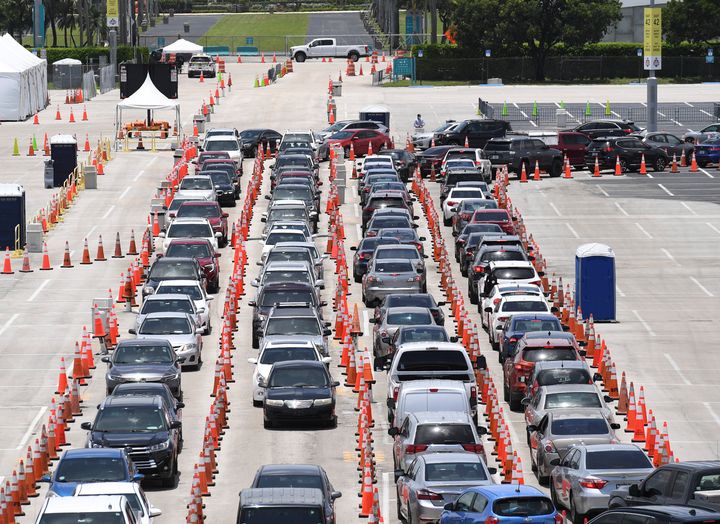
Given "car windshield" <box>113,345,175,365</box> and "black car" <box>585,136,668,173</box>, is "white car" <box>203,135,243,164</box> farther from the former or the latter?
"car windshield" <box>113,345,175,365</box>

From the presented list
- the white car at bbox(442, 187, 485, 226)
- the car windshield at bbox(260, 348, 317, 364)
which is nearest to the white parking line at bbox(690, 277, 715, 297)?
the white car at bbox(442, 187, 485, 226)

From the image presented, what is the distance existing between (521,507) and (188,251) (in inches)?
937

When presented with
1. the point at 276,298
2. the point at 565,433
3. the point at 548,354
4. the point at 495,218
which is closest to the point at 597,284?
the point at 495,218

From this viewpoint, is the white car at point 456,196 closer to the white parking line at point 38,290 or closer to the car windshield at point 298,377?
the white parking line at point 38,290

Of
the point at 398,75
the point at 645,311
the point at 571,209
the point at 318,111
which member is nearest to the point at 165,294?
the point at 645,311

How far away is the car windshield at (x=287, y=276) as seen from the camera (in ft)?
130

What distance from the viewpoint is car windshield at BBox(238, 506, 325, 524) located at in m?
20.8

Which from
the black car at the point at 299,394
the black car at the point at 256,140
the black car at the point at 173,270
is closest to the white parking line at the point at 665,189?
the black car at the point at 256,140

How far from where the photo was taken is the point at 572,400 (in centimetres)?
2820

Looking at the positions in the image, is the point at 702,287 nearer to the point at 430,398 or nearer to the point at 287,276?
the point at 287,276

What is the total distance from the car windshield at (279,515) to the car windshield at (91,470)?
3758 mm

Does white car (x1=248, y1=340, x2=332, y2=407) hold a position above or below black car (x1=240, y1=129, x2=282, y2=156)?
below

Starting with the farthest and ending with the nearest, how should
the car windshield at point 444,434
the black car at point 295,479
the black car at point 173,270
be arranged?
the black car at point 173,270, the car windshield at point 444,434, the black car at point 295,479

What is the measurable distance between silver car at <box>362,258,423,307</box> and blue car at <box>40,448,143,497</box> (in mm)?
16408
